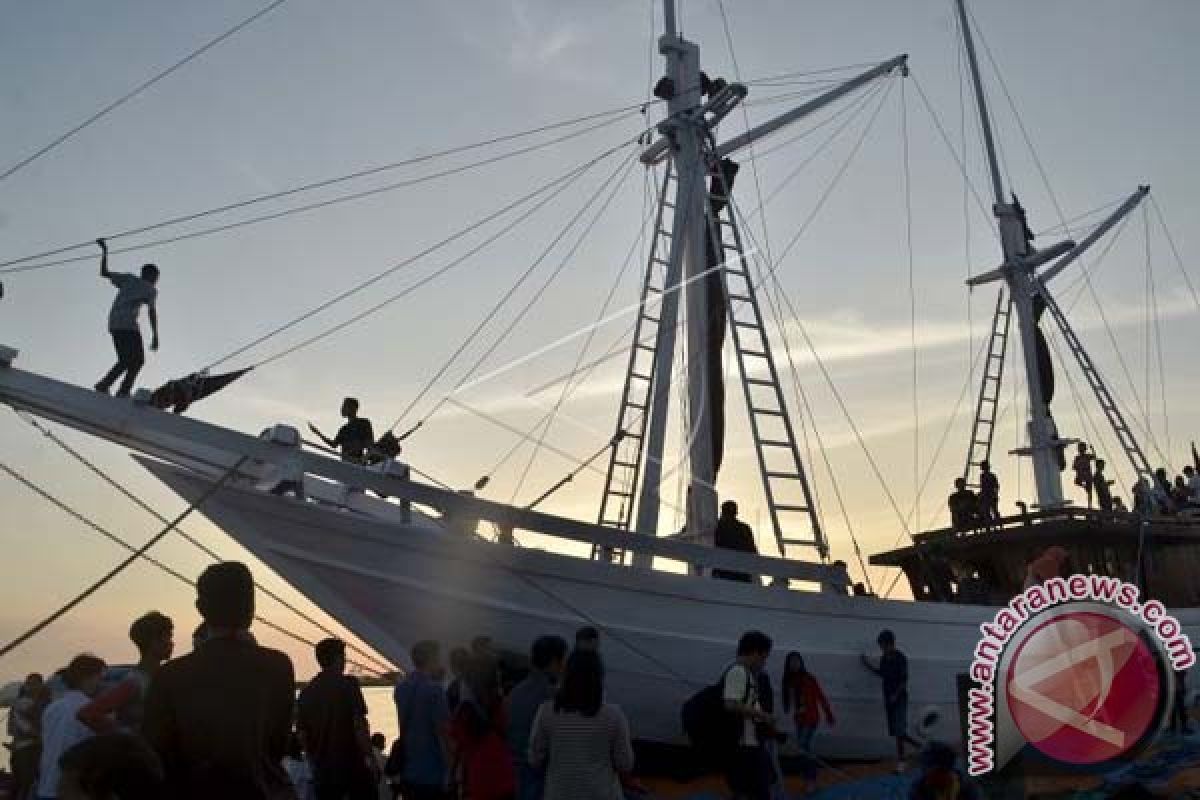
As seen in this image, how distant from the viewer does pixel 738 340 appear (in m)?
15.7

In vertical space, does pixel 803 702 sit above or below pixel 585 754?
above

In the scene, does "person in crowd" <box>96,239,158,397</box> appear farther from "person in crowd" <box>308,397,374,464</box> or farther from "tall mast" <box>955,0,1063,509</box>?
"tall mast" <box>955,0,1063,509</box>

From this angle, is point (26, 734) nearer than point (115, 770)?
No

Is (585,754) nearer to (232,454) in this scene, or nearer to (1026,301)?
(232,454)

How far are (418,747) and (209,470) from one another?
4675 mm

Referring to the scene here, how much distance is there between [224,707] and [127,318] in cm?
766

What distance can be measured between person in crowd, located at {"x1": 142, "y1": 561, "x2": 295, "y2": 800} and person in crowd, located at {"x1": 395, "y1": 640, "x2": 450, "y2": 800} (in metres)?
3.49

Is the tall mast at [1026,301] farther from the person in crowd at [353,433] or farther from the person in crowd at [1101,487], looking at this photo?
the person in crowd at [353,433]

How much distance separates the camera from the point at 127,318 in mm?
10312

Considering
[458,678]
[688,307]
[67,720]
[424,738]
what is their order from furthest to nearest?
[688,307], [458,678], [424,738], [67,720]

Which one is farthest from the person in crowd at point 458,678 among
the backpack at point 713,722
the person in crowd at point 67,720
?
the person in crowd at point 67,720

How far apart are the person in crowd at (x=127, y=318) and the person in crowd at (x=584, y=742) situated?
6.33 m

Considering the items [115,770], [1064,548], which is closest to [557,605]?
[115,770]

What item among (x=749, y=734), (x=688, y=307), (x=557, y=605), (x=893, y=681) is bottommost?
(x=749, y=734)
